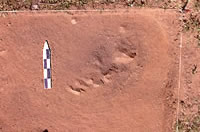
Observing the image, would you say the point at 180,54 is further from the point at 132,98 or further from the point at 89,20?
the point at 89,20

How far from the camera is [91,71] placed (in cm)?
714

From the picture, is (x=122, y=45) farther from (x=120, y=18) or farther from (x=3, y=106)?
(x=3, y=106)

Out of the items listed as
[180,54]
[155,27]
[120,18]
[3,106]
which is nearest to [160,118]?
[180,54]

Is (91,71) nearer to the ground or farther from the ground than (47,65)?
nearer to the ground

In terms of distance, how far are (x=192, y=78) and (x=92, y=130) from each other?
2995 millimetres

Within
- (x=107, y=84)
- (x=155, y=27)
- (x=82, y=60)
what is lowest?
(x=107, y=84)

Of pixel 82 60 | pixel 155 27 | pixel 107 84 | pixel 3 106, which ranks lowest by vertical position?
pixel 3 106

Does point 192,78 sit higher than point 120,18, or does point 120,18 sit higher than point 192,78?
point 120,18

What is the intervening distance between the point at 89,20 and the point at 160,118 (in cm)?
322

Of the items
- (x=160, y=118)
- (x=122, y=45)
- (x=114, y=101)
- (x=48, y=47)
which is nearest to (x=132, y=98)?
(x=114, y=101)

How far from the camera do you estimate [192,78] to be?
724 centimetres

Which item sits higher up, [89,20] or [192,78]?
[89,20]

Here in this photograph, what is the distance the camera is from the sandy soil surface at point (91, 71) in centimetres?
714

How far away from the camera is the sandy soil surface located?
7.14 metres
